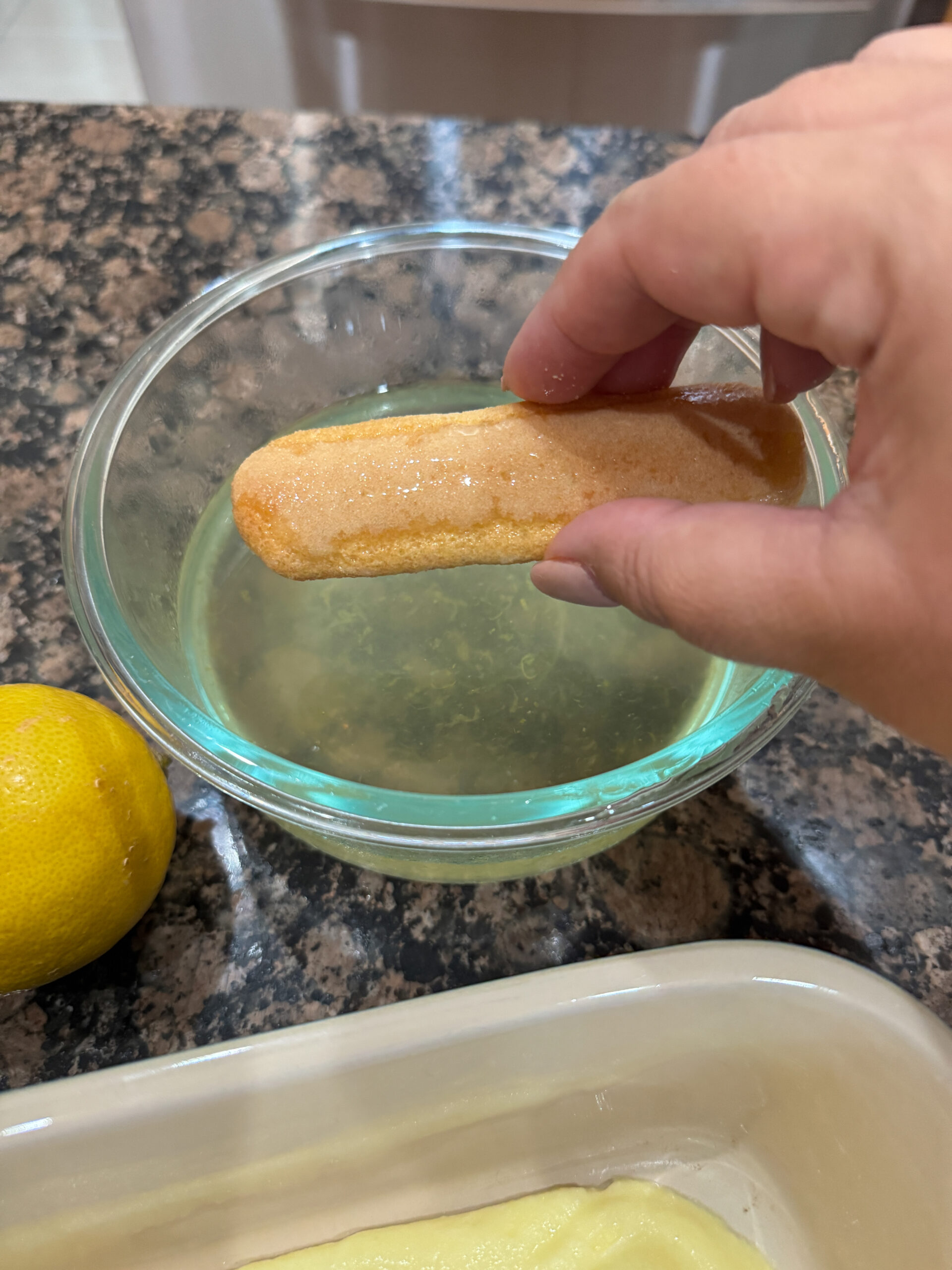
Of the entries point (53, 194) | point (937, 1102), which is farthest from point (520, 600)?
point (53, 194)

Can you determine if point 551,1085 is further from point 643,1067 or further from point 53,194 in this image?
point 53,194

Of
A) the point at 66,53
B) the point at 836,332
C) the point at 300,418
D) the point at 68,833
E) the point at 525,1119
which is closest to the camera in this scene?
the point at 836,332

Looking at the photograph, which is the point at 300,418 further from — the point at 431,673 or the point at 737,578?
the point at 737,578

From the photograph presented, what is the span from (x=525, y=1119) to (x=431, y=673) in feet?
0.98

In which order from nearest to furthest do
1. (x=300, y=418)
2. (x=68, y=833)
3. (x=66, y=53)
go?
(x=68, y=833), (x=300, y=418), (x=66, y=53)

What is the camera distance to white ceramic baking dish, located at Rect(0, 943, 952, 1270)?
19.1 inches

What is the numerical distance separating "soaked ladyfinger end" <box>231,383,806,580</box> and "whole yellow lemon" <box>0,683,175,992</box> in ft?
0.49

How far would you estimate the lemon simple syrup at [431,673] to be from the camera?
57 cm

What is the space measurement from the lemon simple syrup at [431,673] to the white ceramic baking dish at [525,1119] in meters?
0.14

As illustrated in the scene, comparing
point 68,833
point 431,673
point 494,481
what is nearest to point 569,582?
point 494,481

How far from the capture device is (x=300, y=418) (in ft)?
2.34

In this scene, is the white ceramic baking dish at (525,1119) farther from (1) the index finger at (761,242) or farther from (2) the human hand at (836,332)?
(1) the index finger at (761,242)

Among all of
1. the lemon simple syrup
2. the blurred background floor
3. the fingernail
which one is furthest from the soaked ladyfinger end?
the blurred background floor

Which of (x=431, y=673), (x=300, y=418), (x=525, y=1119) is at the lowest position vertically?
(x=525, y=1119)
